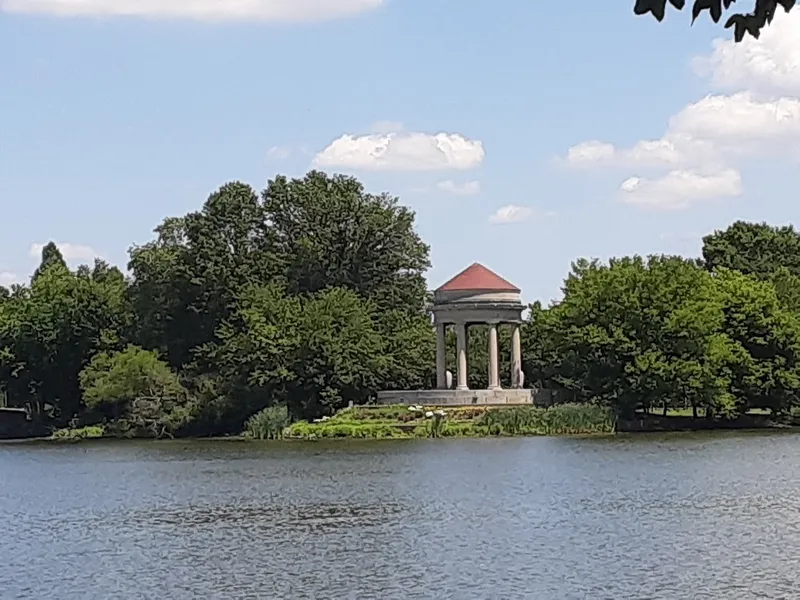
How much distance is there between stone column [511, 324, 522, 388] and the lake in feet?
87.3

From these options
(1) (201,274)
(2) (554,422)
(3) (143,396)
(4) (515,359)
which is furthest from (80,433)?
(2) (554,422)

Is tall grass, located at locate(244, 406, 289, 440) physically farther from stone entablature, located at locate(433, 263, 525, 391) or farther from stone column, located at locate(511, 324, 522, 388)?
stone column, located at locate(511, 324, 522, 388)

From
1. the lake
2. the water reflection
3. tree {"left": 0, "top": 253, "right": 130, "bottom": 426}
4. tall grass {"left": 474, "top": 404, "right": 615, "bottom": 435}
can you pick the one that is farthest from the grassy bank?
the water reflection

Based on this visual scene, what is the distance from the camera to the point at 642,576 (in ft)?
78.3

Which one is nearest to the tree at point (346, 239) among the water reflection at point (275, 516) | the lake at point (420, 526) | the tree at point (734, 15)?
the lake at point (420, 526)

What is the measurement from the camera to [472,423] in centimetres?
6988

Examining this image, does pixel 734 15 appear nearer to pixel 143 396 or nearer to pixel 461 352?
pixel 461 352

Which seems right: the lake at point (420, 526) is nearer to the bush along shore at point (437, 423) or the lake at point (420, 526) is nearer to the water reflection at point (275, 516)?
the water reflection at point (275, 516)

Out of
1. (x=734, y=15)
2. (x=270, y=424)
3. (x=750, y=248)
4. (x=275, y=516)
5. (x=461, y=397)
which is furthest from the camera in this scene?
(x=750, y=248)

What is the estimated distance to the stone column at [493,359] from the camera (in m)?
82.2

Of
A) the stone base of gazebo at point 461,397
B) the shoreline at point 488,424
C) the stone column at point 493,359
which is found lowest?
the shoreline at point 488,424

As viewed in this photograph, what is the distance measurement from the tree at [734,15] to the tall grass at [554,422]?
61.5 meters

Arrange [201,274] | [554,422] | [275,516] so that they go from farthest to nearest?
1. [201,274]
2. [554,422]
3. [275,516]

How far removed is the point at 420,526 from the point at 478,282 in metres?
51.6
